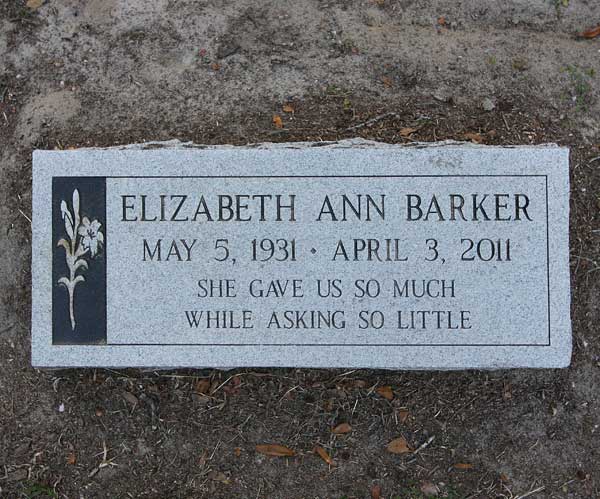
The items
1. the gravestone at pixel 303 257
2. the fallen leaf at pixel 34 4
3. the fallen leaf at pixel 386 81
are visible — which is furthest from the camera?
the fallen leaf at pixel 34 4

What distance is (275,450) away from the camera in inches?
159

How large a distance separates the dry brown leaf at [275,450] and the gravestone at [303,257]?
766 millimetres

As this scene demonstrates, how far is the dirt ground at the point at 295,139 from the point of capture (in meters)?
4.03

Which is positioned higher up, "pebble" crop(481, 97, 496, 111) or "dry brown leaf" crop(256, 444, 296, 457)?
"pebble" crop(481, 97, 496, 111)

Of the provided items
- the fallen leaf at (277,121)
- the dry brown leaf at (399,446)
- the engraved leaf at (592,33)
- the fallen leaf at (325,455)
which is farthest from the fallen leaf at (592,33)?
the fallen leaf at (325,455)

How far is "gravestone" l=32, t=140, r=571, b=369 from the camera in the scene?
3576mm

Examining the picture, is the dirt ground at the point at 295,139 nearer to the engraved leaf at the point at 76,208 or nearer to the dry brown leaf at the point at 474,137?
the dry brown leaf at the point at 474,137

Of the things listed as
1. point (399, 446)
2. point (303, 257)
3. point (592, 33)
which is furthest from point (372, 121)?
point (399, 446)

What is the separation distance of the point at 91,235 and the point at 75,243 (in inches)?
→ 4.6

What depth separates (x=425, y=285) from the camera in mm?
3582

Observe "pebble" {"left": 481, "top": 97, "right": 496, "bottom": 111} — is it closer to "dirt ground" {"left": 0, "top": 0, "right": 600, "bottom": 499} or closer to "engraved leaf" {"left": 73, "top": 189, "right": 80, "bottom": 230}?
"dirt ground" {"left": 0, "top": 0, "right": 600, "bottom": 499}

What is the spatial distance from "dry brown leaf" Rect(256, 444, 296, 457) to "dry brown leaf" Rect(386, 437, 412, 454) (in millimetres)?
668

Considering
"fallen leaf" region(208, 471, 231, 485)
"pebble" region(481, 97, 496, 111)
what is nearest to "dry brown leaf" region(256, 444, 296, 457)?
"fallen leaf" region(208, 471, 231, 485)

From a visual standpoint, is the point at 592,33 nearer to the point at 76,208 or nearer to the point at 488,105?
the point at 488,105
